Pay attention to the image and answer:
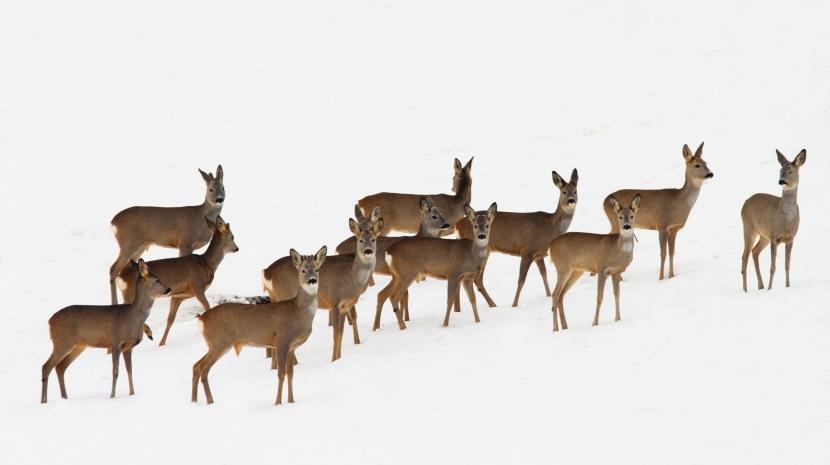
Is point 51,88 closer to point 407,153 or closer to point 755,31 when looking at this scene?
point 407,153

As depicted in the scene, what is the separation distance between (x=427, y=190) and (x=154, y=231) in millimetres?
5974

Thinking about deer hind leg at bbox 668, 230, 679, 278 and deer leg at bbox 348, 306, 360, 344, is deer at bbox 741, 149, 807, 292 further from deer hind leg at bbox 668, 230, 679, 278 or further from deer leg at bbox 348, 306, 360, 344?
deer leg at bbox 348, 306, 360, 344

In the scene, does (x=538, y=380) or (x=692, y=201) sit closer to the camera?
(x=538, y=380)

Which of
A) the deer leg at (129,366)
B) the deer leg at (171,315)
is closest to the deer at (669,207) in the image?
the deer leg at (171,315)

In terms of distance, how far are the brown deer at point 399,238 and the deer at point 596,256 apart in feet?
7.92

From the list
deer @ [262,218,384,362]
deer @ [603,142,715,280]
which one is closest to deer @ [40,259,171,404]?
deer @ [262,218,384,362]

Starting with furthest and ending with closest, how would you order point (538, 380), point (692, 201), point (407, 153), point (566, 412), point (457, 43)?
point (457, 43), point (407, 153), point (692, 201), point (538, 380), point (566, 412)

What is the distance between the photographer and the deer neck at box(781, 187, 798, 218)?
51.6 feet

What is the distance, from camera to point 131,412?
47.2 feet

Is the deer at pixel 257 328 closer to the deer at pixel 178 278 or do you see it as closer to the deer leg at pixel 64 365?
the deer leg at pixel 64 365

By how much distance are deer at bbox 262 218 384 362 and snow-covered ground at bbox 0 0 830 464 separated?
558mm

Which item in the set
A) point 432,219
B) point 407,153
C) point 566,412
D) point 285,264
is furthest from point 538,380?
point 407,153

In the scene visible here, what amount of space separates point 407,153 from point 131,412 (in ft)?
40.9

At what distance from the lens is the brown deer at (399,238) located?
17.4 m
